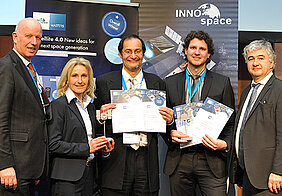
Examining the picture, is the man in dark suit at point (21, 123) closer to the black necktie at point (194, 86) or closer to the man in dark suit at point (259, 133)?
the black necktie at point (194, 86)

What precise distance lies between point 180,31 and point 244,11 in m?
1.53

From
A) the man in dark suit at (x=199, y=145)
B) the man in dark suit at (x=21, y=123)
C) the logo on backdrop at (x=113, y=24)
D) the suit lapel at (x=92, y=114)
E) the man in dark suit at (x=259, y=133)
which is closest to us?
the man in dark suit at (x=21, y=123)

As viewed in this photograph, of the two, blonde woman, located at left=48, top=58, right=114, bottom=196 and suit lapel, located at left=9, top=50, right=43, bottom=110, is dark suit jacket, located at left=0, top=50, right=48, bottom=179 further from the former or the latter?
blonde woman, located at left=48, top=58, right=114, bottom=196

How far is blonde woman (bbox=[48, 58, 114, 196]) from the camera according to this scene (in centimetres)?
275

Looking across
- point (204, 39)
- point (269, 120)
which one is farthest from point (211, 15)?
point (269, 120)

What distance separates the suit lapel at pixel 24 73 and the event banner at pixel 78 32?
1.43 metres

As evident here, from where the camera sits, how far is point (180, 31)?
14.4ft

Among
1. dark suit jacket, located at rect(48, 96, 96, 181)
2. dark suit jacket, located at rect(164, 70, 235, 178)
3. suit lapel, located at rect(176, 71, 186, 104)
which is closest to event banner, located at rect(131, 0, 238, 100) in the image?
suit lapel, located at rect(176, 71, 186, 104)

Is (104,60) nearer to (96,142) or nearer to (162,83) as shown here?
(162,83)

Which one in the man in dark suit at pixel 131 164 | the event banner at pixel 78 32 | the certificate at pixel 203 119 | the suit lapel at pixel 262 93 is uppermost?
the event banner at pixel 78 32

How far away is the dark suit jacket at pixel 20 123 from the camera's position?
2.46 meters

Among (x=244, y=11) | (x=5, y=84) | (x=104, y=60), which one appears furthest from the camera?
(x=244, y=11)

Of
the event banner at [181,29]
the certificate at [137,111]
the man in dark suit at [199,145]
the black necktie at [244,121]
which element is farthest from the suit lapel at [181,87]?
the event banner at [181,29]

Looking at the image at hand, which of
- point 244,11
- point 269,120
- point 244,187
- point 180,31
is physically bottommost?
point 244,187
